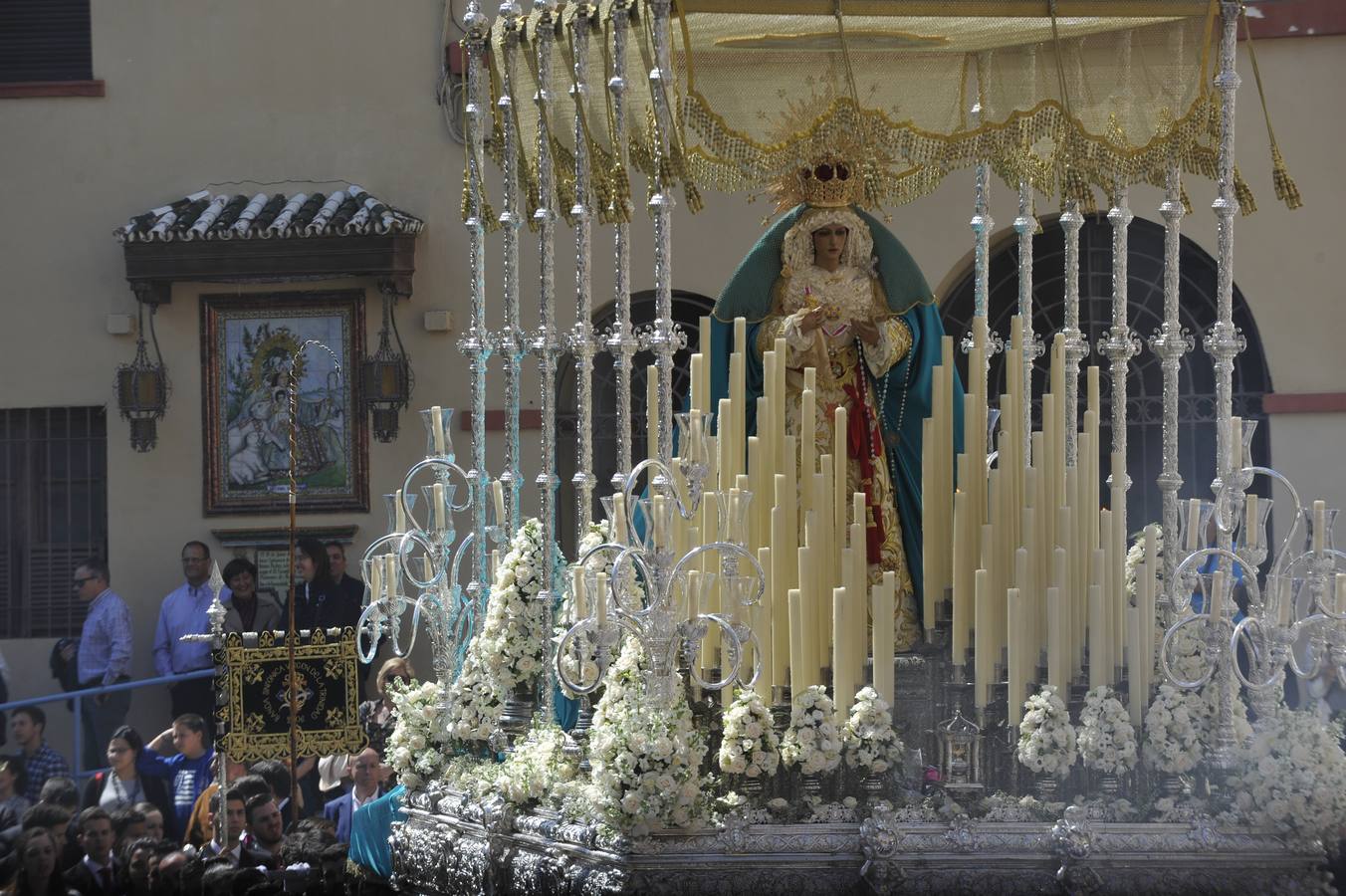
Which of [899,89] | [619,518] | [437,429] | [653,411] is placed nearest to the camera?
[619,518]

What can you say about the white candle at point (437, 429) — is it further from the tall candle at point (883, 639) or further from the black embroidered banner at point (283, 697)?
the tall candle at point (883, 639)

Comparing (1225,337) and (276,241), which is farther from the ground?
(276,241)

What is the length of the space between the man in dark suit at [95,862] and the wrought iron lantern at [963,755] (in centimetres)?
367

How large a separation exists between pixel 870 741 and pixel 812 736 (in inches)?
7.4

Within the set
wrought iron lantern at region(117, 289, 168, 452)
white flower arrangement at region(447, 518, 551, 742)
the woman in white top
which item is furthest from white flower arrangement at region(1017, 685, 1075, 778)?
wrought iron lantern at region(117, 289, 168, 452)

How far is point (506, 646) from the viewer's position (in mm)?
Result: 8406

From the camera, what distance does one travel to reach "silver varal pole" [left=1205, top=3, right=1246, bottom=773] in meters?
7.33

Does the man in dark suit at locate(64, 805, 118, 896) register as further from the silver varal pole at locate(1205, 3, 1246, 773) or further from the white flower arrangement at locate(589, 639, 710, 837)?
the silver varal pole at locate(1205, 3, 1246, 773)

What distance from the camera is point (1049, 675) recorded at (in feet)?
24.6

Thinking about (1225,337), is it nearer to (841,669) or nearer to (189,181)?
(841,669)

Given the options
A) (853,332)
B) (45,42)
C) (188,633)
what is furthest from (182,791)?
(45,42)

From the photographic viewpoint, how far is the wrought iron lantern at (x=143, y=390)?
43.2 feet

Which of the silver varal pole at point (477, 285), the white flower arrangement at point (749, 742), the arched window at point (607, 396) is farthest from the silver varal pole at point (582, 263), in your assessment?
the arched window at point (607, 396)

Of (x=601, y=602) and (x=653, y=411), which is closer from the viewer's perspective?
(x=601, y=602)
